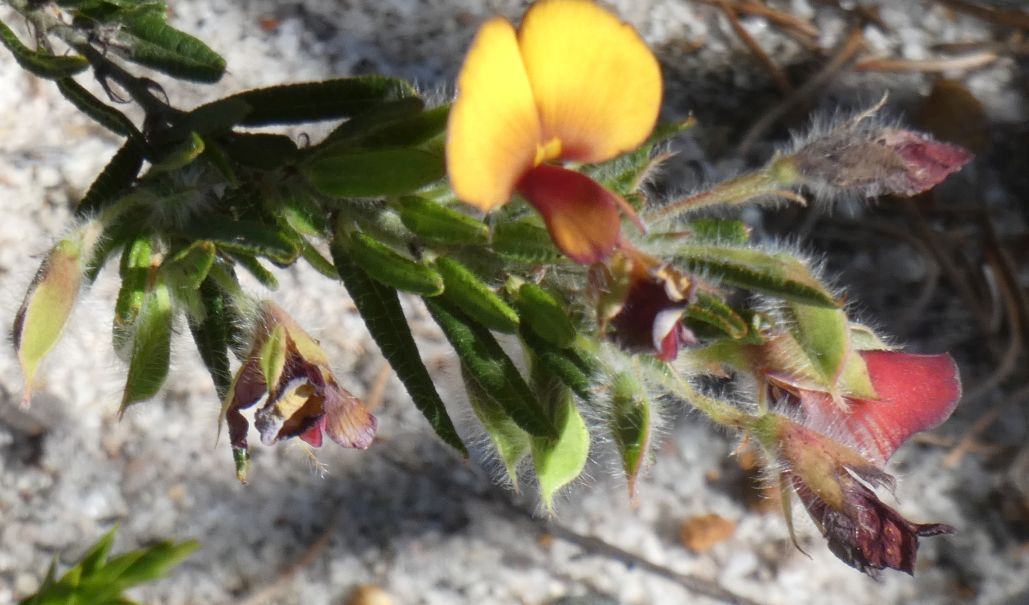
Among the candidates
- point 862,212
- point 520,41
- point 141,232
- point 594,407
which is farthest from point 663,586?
point 520,41

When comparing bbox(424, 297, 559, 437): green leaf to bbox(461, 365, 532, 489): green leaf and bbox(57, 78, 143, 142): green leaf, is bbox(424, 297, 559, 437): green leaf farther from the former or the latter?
bbox(57, 78, 143, 142): green leaf

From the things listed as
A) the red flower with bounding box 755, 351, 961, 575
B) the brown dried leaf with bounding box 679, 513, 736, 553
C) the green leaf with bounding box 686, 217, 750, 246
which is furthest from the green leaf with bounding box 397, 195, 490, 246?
the brown dried leaf with bounding box 679, 513, 736, 553

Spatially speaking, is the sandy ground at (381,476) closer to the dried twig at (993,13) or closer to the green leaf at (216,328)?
the dried twig at (993,13)

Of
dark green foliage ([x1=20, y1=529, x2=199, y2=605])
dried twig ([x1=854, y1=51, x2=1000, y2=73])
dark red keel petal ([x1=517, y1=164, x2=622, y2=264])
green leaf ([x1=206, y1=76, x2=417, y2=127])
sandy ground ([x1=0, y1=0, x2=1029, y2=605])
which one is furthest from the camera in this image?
dried twig ([x1=854, y1=51, x2=1000, y2=73])

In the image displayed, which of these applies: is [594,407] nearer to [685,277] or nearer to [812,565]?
[685,277]

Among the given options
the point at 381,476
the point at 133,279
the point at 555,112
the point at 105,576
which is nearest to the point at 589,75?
the point at 555,112
